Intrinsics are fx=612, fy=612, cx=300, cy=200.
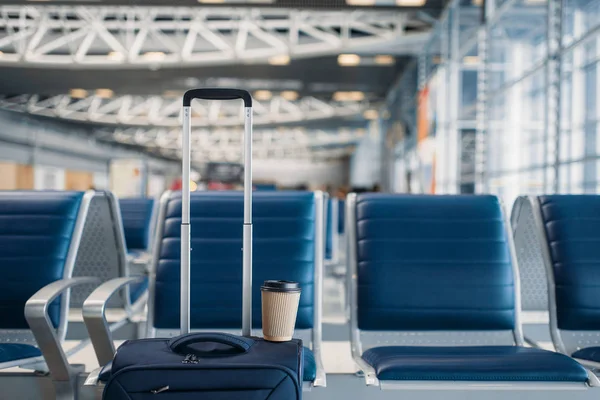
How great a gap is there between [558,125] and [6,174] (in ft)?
23.9

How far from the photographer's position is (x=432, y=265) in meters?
2.16

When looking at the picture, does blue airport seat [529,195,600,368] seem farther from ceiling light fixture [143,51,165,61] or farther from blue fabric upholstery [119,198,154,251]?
ceiling light fixture [143,51,165,61]

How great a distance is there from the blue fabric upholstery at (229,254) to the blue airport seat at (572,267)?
858 millimetres

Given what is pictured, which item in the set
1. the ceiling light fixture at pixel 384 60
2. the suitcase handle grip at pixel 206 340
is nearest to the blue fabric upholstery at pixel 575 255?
the suitcase handle grip at pixel 206 340

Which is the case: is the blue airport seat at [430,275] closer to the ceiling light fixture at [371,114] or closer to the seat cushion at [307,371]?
the seat cushion at [307,371]

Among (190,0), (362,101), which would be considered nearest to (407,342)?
(190,0)

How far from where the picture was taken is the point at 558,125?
18.2 feet

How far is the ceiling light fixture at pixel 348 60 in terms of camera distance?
13328 millimetres

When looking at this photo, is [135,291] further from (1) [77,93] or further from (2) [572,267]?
(1) [77,93]

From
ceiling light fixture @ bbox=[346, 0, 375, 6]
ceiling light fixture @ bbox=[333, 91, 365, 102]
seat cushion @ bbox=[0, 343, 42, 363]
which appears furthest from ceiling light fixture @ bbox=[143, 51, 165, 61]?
seat cushion @ bbox=[0, 343, 42, 363]

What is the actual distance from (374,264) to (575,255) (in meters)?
0.72

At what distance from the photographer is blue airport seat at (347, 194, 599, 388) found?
2.11 m

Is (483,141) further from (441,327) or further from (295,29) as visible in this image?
(441,327)

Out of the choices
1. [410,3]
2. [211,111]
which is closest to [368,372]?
[410,3]
